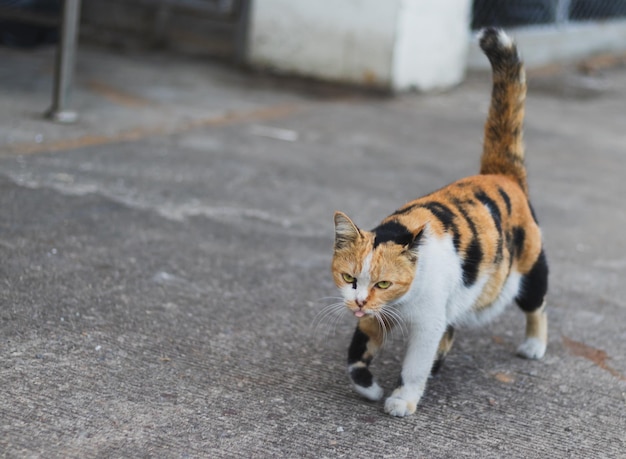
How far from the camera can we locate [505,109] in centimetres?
366

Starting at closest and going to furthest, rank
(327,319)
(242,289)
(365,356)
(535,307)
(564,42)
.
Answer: (365,356), (535,307), (327,319), (242,289), (564,42)

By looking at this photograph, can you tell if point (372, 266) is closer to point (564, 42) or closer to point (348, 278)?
point (348, 278)

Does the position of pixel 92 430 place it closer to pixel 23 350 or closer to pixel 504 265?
pixel 23 350

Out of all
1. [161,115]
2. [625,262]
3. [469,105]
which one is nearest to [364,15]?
[469,105]

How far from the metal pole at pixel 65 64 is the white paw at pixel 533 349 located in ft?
13.6

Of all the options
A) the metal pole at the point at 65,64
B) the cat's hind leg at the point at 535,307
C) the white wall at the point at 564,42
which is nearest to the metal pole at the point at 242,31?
the white wall at the point at 564,42

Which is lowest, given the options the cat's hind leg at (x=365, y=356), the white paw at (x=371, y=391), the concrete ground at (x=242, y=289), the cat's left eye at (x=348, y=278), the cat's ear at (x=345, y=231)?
the concrete ground at (x=242, y=289)

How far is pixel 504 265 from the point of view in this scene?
336 centimetres

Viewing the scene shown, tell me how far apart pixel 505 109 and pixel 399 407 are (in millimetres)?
1375

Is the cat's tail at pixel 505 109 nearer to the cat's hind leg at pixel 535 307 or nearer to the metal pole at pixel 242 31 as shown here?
the cat's hind leg at pixel 535 307

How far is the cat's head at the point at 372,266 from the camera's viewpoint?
2906 millimetres

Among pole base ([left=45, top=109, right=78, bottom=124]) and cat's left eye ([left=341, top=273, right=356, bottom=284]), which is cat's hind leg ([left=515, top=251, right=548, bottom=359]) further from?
pole base ([left=45, top=109, right=78, bottom=124])

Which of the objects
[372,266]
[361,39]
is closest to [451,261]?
[372,266]

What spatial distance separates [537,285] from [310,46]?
5.94 metres
